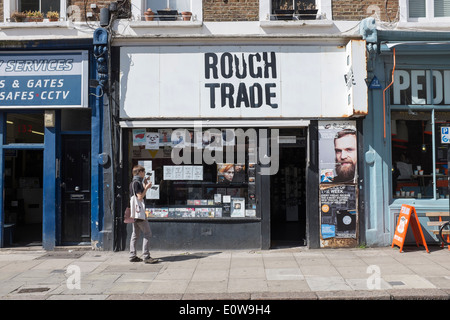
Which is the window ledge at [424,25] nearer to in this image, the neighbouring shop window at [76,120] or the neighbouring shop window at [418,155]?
the neighbouring shop window at [418,155]

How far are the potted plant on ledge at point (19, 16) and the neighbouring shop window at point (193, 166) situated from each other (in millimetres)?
3744

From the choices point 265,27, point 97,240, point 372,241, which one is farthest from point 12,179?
point 372,241

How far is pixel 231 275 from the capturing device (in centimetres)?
702

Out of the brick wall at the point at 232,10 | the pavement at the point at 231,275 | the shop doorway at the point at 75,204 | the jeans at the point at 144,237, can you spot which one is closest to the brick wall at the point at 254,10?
the brick wall at the point at 232,10

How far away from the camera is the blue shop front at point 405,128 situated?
9055mm

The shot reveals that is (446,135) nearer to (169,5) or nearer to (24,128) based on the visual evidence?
(169,5)

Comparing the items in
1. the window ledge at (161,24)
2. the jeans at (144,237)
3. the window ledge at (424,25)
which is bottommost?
the jeans at (144,237)

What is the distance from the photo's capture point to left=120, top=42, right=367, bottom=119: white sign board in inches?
360

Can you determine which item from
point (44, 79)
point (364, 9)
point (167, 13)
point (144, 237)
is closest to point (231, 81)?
point (167, 13)

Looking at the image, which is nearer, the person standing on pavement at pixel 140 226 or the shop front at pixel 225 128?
the person standing on pavement at pixel 140 226

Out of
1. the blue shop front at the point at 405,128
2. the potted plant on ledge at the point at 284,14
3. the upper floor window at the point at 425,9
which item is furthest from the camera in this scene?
the upper floor window at the point at 425,9

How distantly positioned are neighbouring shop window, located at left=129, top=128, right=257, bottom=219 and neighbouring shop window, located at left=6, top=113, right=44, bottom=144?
2.26 metres

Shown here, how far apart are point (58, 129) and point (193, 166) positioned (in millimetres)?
3299

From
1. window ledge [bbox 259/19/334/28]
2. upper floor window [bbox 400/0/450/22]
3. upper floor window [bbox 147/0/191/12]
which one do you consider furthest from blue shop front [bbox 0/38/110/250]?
upper floor window [bbox 400/0/450/22]
